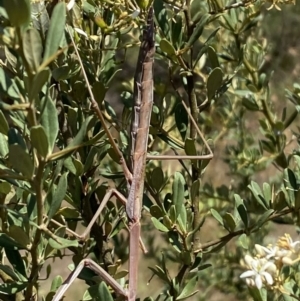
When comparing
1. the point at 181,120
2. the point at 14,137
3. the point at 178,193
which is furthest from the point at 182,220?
the point at 14,137

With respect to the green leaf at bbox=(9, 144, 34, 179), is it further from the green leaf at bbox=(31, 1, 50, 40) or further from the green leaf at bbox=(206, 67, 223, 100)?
the green leaf at bbox=(206, 67, 223, 100)

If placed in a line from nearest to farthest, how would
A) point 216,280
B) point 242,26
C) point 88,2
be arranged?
1. point 88,2
2. point 242,26
3. point 216,280

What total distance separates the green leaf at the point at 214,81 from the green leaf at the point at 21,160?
30 cm

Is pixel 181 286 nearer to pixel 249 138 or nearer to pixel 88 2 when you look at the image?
pixel 88 2

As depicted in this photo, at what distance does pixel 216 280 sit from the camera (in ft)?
4.25

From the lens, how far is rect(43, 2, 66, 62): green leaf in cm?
36

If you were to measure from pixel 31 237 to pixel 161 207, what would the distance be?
0.19 m

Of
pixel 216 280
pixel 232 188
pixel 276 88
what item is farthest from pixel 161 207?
pixel 276 88

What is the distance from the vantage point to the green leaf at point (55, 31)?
36 cm

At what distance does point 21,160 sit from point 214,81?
12.7 inches

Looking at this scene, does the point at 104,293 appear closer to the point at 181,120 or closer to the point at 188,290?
the point at 188,290

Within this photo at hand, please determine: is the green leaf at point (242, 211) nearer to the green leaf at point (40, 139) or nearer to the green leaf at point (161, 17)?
the green leaf at point (161, 17)

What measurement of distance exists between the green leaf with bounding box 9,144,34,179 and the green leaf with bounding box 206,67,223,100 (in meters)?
0.30

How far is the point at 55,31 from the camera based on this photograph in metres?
0.37
